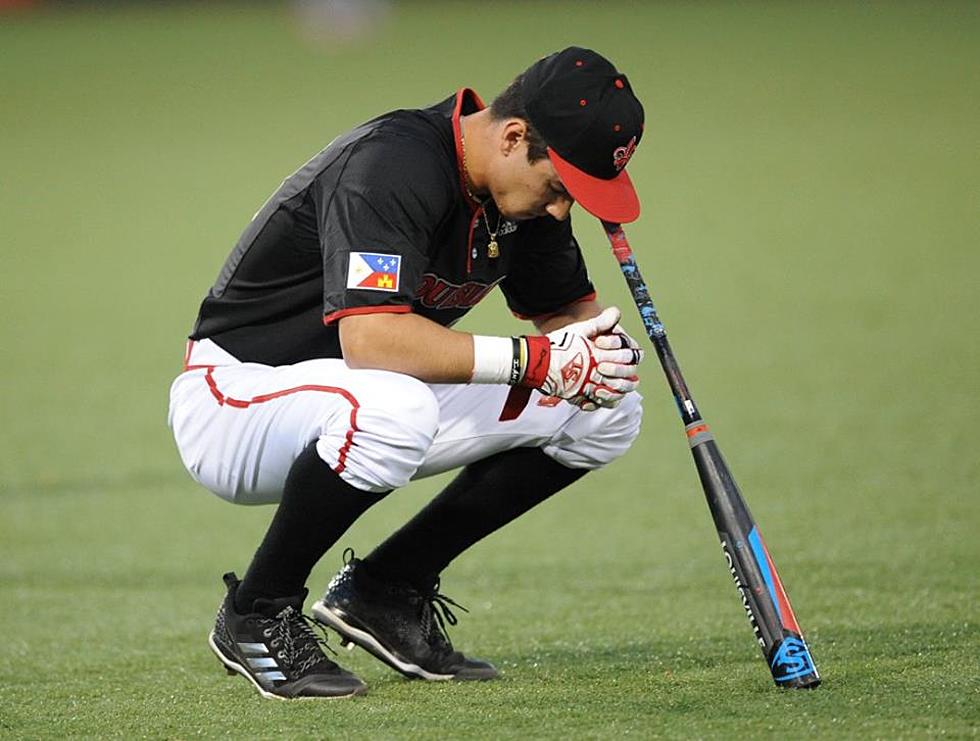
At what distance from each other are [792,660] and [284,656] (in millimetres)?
1075

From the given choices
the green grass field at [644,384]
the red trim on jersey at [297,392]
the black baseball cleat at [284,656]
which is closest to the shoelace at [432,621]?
the green grass field at [644,384]

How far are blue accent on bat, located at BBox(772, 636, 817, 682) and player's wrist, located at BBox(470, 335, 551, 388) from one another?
0.73 meters

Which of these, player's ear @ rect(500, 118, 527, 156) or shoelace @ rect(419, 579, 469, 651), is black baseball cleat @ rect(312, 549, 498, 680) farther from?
player's ear @ rect(500, 118, 527, 156)

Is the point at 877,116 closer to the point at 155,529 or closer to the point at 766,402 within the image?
the point at 766,402

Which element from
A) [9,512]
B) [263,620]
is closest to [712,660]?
[263,620]

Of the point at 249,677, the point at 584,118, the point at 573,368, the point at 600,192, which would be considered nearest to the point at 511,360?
the point at 573,368

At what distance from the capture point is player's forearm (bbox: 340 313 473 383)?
3393 millimetres

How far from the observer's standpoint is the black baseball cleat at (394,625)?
3.80 metres

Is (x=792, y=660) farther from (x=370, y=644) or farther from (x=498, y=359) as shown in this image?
Answer: (x=370, y=644)

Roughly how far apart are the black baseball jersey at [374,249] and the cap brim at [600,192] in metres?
0.26

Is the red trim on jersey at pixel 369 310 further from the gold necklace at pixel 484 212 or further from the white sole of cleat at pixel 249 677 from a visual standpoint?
the white sole of cleat at pixel 249 677

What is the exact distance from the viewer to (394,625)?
3.82 metres

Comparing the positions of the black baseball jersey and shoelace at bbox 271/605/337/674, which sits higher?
the black baseball jersey

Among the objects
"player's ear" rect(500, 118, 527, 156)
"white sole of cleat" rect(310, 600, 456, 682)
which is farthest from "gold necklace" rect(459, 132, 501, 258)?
"white sole of cleat" rect(310, 600, 456, 682)
